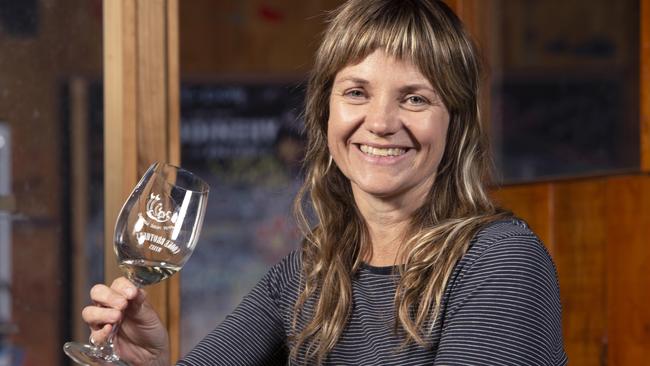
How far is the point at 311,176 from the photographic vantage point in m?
1.73

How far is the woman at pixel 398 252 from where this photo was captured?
1345 millimetres

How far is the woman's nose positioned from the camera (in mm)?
1466

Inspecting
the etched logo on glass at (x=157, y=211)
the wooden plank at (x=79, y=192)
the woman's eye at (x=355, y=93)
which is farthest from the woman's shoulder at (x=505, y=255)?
the wooden plank at (x=79, y=192)

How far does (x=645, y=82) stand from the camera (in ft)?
10.2

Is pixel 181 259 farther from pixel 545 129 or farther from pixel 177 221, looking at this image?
A: pixel 545 129

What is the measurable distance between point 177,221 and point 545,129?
8.40 feet

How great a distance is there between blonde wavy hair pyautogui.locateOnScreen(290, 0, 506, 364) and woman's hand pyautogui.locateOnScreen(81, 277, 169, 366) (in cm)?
21

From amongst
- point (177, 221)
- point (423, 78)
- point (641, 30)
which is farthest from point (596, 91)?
point (177, 221)

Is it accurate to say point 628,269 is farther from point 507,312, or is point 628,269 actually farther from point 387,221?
point 507,312

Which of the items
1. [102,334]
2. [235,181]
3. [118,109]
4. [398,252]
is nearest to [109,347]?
[102,334]

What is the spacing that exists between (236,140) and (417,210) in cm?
231

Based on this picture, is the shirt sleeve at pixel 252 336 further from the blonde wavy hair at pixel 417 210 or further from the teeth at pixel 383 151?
the teeth at pixel 383 151

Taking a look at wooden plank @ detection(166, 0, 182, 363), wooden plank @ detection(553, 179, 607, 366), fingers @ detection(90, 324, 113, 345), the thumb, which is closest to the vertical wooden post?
wooden plank @ detection(166, 0, 182, 363)

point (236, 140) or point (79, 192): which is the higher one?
point (79, 192)
